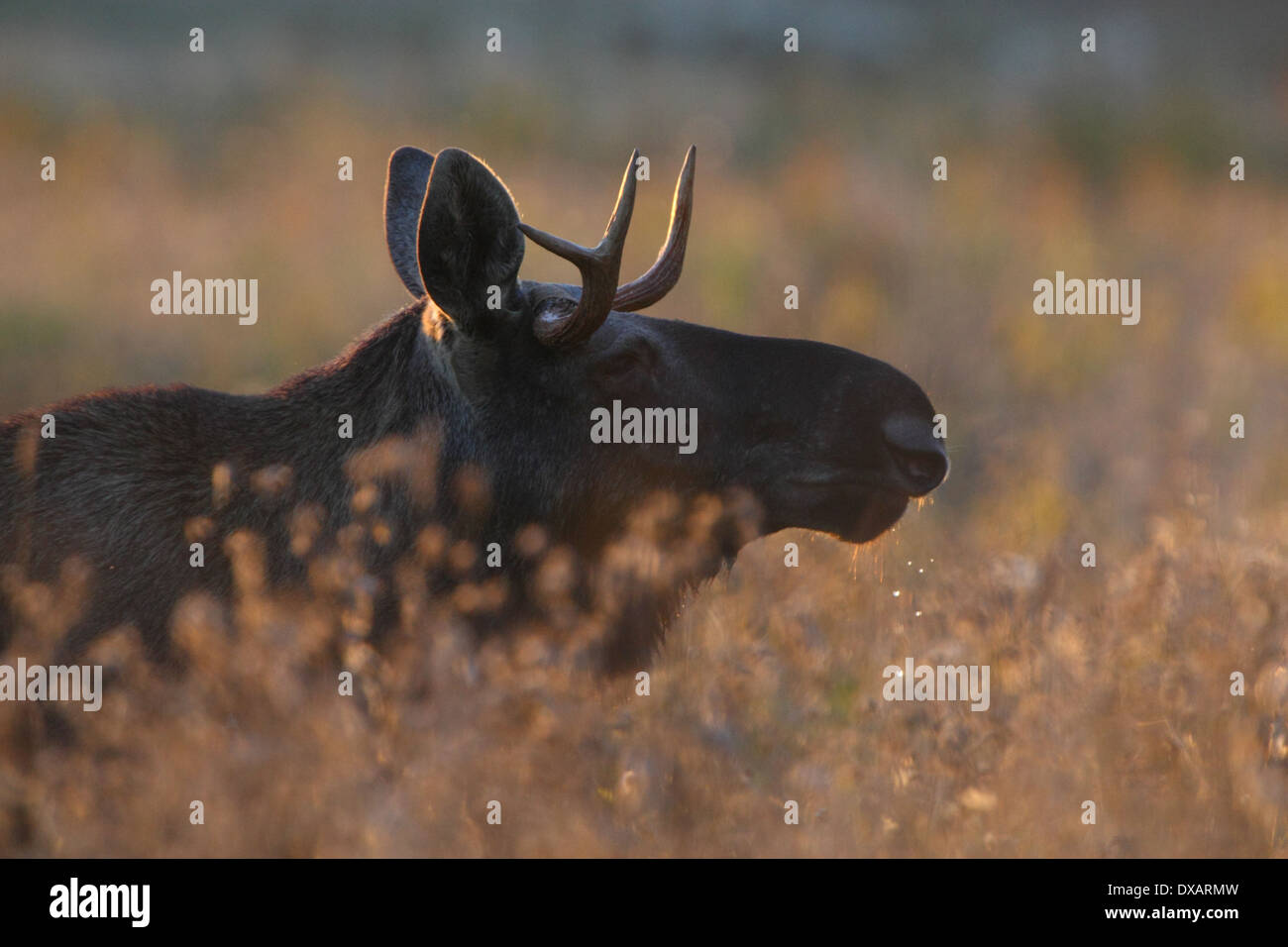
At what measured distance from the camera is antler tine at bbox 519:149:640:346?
4.11 meters

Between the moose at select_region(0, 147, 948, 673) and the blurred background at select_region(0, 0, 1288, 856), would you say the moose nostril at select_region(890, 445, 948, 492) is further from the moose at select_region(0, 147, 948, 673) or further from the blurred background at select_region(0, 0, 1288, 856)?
the blurred background at select_region(0, 0, 1288, 856)

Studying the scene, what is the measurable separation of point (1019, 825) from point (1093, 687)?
68cm

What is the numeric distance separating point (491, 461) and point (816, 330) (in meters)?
7.13

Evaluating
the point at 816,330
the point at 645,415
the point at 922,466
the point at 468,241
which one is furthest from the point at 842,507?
the point at 816,330

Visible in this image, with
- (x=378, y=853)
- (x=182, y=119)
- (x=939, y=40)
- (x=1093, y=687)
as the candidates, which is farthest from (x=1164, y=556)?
(x=939, y=40)

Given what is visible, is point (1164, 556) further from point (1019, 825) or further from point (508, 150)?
point (508, 150)

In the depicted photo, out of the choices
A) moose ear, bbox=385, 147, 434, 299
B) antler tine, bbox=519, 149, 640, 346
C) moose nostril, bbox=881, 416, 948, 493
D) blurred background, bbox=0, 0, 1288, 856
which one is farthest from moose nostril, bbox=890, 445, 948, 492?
moose ear, bbox=385, 147, 434, 299

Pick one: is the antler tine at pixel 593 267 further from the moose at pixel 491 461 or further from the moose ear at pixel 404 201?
the moose ear at pixel 404 201

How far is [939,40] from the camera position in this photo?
28.1 metres

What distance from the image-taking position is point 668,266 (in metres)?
4.84

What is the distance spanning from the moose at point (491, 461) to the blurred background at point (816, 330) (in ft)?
1.55

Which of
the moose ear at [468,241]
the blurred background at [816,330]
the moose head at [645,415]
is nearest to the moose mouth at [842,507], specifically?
the moose head at [645,415]

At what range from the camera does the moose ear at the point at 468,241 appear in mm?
4117

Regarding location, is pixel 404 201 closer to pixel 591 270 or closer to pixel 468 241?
pixel 468 241
